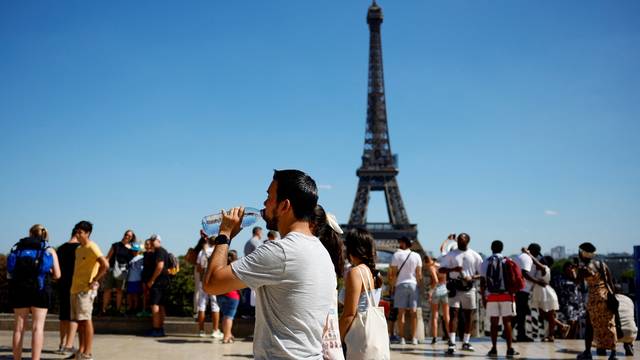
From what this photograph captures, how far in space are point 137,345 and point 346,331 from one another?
22.9 feet

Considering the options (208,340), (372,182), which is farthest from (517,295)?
(372,182)

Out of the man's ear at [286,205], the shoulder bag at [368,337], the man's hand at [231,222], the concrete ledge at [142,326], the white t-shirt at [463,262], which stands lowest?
the concrete ledge at [142,326]

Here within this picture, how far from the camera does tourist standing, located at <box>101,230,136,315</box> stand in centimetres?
1183

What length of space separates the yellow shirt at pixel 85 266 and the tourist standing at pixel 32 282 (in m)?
0.56

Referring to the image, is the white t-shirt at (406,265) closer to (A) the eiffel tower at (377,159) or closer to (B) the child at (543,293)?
(B) the child at (543,293)

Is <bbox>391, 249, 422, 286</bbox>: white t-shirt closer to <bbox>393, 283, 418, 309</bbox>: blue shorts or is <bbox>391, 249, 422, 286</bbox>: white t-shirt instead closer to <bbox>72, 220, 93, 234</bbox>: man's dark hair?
<bbox>393, 283, 418, 309</bbox>: blue shorts

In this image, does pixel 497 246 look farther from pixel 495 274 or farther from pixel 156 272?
pixel 156 272

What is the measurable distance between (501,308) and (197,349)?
16.0 ft

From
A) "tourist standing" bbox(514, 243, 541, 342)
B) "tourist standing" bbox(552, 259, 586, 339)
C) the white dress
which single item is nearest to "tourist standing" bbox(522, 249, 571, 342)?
the white dress

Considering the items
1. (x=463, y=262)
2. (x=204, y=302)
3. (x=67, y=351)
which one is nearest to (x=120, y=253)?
(x=204, y=302)

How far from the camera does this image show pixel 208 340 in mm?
11023

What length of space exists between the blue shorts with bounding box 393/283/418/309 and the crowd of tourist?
18 mm

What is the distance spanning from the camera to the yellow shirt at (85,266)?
784cm

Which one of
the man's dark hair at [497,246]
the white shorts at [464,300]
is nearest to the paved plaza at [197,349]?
the white shorts at [464,300]
